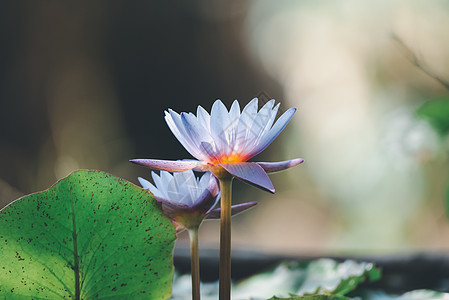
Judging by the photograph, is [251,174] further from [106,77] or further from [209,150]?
[106,77]

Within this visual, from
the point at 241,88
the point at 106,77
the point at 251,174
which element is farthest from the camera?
the point at 241,88

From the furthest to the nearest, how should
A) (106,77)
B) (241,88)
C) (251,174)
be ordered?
1. (241,88)
2. (106,77)
3. (251,174)

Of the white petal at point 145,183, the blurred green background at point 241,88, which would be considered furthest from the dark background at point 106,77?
the white petal at point 145,183

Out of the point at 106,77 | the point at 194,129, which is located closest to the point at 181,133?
the point at 194,129

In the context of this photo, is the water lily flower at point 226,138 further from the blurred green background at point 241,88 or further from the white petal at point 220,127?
the blurred green background at point 241,88

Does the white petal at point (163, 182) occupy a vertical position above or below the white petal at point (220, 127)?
below

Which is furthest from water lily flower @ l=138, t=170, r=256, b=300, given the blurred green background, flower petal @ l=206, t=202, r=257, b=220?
the blurred green background

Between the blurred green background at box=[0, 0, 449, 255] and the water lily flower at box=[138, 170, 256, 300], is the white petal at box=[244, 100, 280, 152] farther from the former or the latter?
the blurred green background at box=[0, 0, 449, 255]
